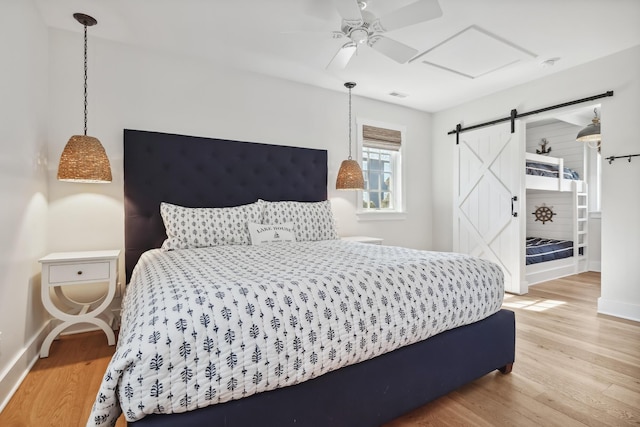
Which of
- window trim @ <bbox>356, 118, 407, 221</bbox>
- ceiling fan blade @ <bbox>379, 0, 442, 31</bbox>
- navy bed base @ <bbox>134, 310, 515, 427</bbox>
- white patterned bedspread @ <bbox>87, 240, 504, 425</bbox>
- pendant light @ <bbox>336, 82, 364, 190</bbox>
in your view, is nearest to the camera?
white patterned bedspread @ <bbox>87, 240, 504, 425</bbox>

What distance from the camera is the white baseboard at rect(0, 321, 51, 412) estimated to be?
1672 millimetres

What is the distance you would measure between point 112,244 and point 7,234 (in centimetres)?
96

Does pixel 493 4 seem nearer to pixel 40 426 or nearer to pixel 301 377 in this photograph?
pixel 301 377

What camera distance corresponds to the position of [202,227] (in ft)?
8.68

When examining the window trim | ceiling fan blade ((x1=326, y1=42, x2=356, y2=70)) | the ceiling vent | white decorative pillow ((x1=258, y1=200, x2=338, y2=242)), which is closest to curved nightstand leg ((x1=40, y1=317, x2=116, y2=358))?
white decorative pillow ((x1=258, y1=200, x2=338, y2=242))

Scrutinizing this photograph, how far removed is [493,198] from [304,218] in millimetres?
2533

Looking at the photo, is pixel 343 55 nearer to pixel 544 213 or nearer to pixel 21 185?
pixel 21 185

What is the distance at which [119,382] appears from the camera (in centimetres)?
95

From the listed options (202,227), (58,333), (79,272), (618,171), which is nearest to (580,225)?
(618,171)

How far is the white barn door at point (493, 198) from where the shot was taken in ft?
12.5

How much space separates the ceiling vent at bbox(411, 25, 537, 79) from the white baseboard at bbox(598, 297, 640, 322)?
2457 millimetres

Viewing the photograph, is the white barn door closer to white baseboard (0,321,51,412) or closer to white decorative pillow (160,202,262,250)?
white decorative pillow (160,202,262,250)

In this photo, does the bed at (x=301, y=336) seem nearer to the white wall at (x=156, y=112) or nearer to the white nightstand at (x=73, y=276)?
the white nightstand at (x=73, y=276)

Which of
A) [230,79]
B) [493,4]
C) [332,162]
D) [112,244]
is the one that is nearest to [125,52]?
[230,79]
